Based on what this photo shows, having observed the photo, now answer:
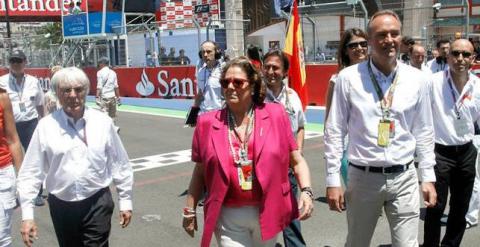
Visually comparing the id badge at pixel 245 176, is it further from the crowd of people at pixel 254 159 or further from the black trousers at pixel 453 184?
the black trousers at pixel 453 184

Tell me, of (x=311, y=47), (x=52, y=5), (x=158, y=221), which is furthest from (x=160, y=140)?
(x=52, y=5)

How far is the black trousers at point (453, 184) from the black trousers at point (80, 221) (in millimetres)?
2601

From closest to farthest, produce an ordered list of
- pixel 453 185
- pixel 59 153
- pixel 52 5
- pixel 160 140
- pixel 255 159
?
pixel 255 159 < pixel 59 153 < pixel 453 185 < pixel 160 140 < pixel 52 5

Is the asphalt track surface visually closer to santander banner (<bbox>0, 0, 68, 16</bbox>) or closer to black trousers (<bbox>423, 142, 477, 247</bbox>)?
black trousers (<bbox>423, 142, 477, 247</bbox>)

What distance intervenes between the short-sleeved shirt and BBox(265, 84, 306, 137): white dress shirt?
90.3 inches

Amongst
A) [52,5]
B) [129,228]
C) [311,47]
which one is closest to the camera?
[129,228]

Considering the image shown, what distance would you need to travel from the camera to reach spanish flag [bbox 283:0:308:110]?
609 centimetres

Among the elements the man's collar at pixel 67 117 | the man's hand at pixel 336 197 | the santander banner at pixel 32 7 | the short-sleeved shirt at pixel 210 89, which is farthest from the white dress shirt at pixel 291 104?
the santander banner at pixel 32 7

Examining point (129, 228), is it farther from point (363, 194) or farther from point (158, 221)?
point (363, 194)

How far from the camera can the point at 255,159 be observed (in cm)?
307

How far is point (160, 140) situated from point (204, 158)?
9.27 metres

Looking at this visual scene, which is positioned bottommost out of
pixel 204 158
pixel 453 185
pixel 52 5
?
pixel 453 185

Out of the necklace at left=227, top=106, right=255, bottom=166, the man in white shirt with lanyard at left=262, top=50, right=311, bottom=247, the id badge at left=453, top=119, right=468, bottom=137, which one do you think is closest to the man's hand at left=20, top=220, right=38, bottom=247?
the necklace at left=227, top=106, right=255, bottom=166

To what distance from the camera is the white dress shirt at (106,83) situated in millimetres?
12633
